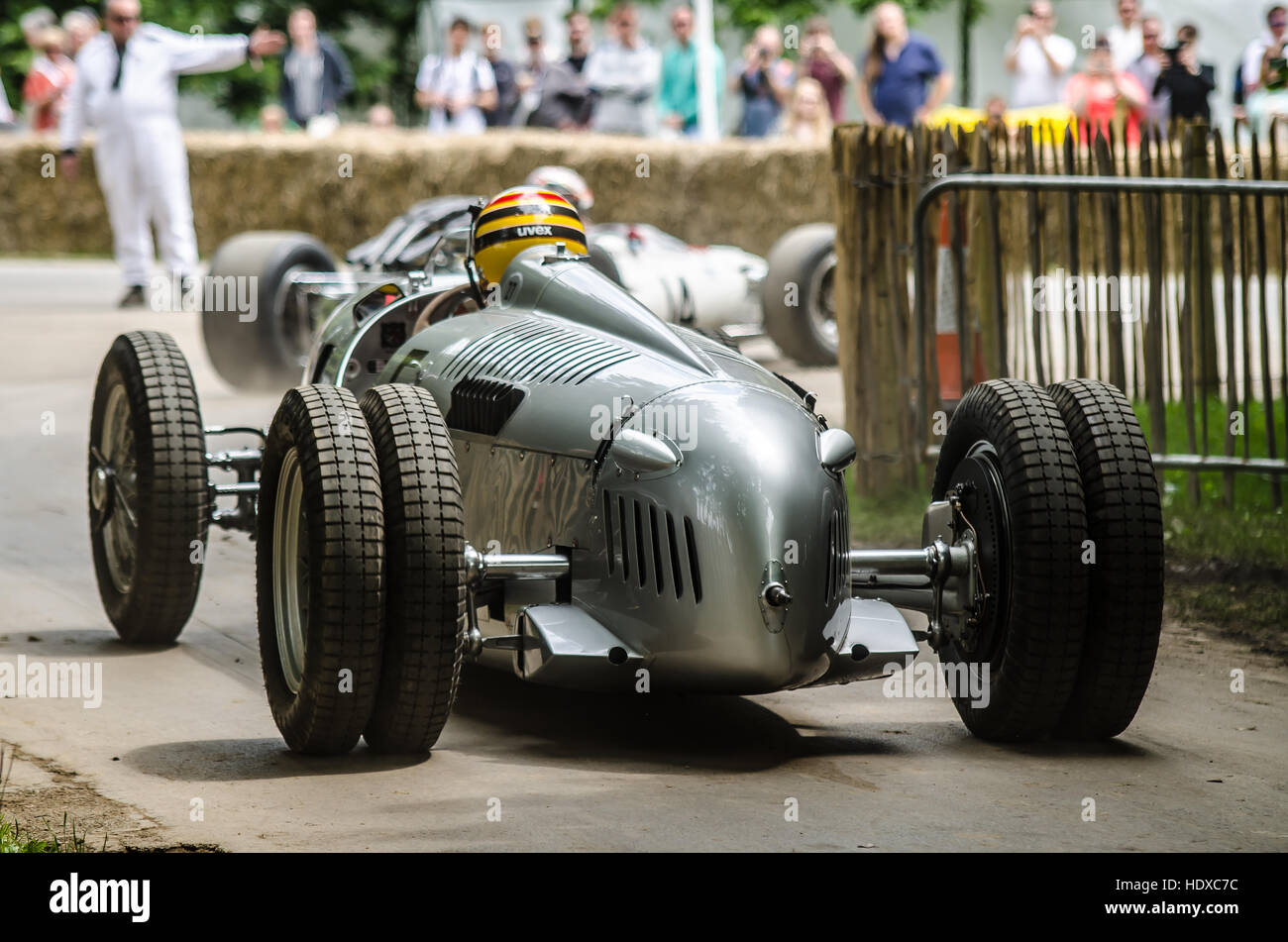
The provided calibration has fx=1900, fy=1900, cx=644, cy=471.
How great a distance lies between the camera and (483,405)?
237 inches

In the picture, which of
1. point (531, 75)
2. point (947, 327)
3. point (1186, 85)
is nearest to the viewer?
point (947, 327)

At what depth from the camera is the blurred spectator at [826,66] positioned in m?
21.0

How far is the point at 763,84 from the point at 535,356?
17676 millimetres

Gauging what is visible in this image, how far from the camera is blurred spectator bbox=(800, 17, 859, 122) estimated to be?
21.0 meters

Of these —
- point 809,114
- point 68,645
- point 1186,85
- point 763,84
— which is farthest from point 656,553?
point 763,84

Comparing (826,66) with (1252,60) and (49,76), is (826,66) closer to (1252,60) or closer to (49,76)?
(1252,60)

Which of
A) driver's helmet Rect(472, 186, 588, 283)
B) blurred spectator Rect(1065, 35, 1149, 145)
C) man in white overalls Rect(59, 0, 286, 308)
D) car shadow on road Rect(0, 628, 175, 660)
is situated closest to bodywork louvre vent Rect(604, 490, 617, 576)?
driver's helmet Rect(472, 186, 588, 283)

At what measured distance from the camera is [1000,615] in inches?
218

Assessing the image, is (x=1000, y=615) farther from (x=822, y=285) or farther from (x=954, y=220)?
(x=822, y=285)

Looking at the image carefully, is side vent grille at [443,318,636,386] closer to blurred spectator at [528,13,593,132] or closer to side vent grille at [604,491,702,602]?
side vent grille at [604,491,702,602]

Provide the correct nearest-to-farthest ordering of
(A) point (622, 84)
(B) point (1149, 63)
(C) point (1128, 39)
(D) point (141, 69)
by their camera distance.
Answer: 1. (D) point (141, 69)
2. (B) point (1149, 63)
3. (C) point (1128, 39)
4. (A) point (622, 84)

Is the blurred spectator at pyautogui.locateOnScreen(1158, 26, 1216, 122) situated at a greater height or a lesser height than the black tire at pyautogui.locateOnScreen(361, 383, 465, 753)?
greater

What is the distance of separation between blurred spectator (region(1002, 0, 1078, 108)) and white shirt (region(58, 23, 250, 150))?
25.8 feet
